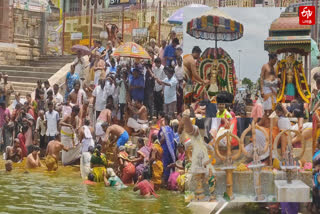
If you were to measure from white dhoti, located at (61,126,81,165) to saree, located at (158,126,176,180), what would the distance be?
11.7 feet

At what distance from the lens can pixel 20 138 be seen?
16.4 metres

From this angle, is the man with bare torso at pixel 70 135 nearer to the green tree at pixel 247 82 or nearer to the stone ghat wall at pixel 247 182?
the stone ghat wall at pixel 247 182

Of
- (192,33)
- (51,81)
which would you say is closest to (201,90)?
(192,33)

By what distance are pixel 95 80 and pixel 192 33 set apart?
10.1 metres

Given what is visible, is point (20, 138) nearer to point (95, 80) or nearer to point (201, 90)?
point (95, 80)

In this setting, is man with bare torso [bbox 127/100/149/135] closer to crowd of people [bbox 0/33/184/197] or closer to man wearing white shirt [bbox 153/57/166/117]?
crowd of people [bbox 0/33/184/197]

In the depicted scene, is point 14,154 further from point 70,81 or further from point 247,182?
point 247,182

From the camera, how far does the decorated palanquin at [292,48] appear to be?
284 inches

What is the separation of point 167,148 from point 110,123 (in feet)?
10.4

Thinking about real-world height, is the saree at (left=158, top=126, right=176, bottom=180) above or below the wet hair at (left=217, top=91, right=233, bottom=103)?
below

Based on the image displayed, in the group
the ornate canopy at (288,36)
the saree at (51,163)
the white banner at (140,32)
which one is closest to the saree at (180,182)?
the saree at (51,163)

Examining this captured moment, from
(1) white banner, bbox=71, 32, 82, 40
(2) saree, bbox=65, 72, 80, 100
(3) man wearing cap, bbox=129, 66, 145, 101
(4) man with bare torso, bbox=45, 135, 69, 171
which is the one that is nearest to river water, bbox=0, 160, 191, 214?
(4) man with bare torso, bbox=45, 135, 69, 171

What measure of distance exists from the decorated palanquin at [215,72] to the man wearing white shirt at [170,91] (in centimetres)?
641

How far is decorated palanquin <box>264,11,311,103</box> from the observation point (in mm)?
7219
